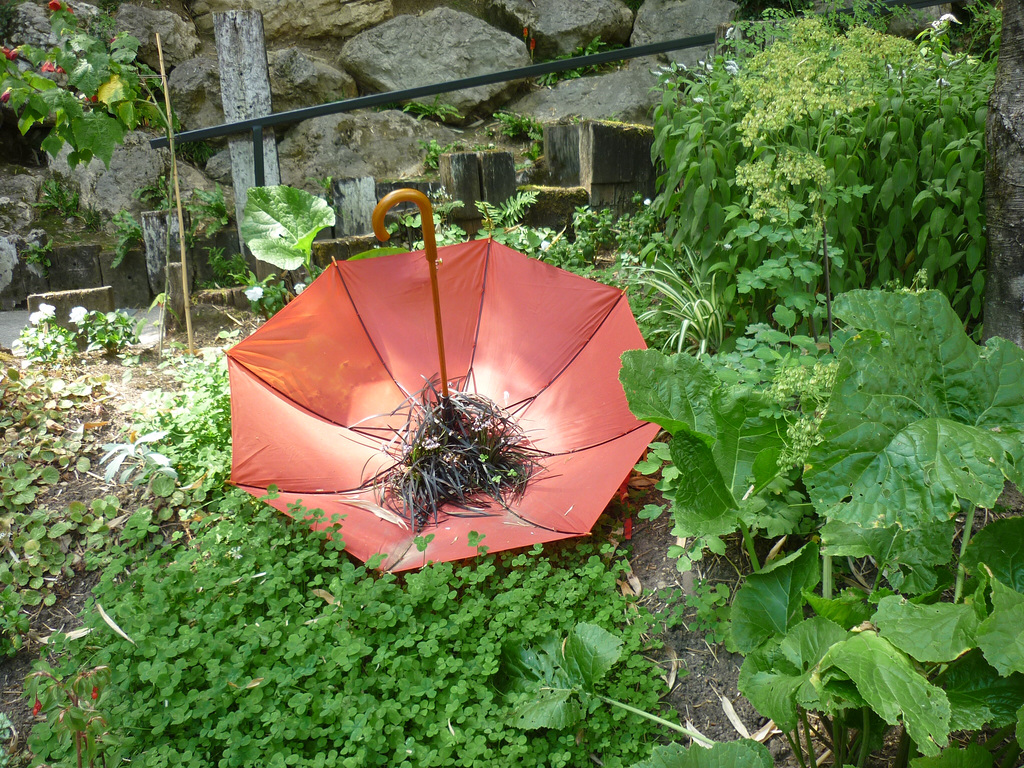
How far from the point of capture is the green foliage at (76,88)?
2.85 meters

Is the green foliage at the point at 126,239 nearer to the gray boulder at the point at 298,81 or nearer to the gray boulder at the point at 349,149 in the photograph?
the gray boulder at the point at 349,149

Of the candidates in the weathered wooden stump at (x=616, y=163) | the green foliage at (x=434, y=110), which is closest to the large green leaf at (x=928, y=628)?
the weathered wooden stump at (x=616, y=163)

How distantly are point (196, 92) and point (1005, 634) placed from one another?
25.7ft

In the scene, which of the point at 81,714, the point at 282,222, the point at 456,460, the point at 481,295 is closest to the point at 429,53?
the point at 282,222

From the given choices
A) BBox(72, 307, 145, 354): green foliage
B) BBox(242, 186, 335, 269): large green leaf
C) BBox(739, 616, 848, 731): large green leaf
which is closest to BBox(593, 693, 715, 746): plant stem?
BBox(739, 616, 848, 731): large green leaf

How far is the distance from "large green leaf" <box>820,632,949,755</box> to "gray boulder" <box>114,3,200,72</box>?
7.84 metres

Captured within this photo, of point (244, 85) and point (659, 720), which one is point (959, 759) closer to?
point (659, 720)

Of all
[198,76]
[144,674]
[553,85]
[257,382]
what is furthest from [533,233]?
[198,76]

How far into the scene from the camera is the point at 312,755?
1808mm

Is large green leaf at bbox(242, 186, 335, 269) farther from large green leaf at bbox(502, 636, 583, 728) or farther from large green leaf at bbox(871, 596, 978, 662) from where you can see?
large green leaf at bbox(871, 596, 978, 662)

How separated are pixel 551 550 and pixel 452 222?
252 cm

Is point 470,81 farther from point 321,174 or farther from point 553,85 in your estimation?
point 553,85

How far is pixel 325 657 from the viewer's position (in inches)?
77.4

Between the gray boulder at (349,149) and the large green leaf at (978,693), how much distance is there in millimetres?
5832
